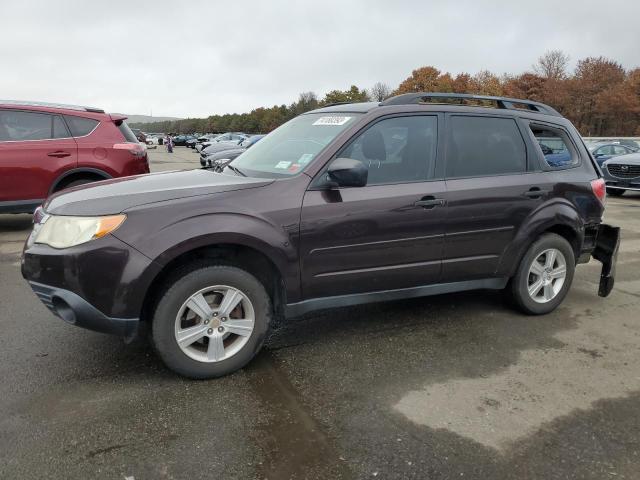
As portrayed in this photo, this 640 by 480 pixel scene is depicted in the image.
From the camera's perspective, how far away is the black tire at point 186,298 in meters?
3.02

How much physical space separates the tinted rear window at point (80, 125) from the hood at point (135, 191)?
4.44 m

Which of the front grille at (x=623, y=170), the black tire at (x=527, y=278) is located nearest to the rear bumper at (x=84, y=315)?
the black tire at (x=527, y=278)

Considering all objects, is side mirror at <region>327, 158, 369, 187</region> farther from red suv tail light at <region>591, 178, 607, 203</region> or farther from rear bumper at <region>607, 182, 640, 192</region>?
rear bumper at <region>607, 182, 640, 192</region>

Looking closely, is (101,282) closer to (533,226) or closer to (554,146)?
(533,226)

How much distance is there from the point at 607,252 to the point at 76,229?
4.35 m

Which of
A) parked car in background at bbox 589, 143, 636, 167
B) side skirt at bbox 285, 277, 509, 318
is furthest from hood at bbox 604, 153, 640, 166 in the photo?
side skirt at bbox 285, 277, 509, 318

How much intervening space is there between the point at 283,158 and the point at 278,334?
135 centimetres

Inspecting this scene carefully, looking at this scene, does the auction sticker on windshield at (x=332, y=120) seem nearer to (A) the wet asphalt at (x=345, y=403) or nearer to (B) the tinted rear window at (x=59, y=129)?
(A) the wet asphalt at (x=345, y=403)

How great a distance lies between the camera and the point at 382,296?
3699 millimetres

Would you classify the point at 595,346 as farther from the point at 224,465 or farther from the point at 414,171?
the point at 224,465

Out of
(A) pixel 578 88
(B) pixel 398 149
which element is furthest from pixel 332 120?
(A) pixel 578 88

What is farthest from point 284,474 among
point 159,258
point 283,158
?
point 283,158

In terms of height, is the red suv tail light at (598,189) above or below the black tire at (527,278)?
above

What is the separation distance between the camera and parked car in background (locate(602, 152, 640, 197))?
13.8m
